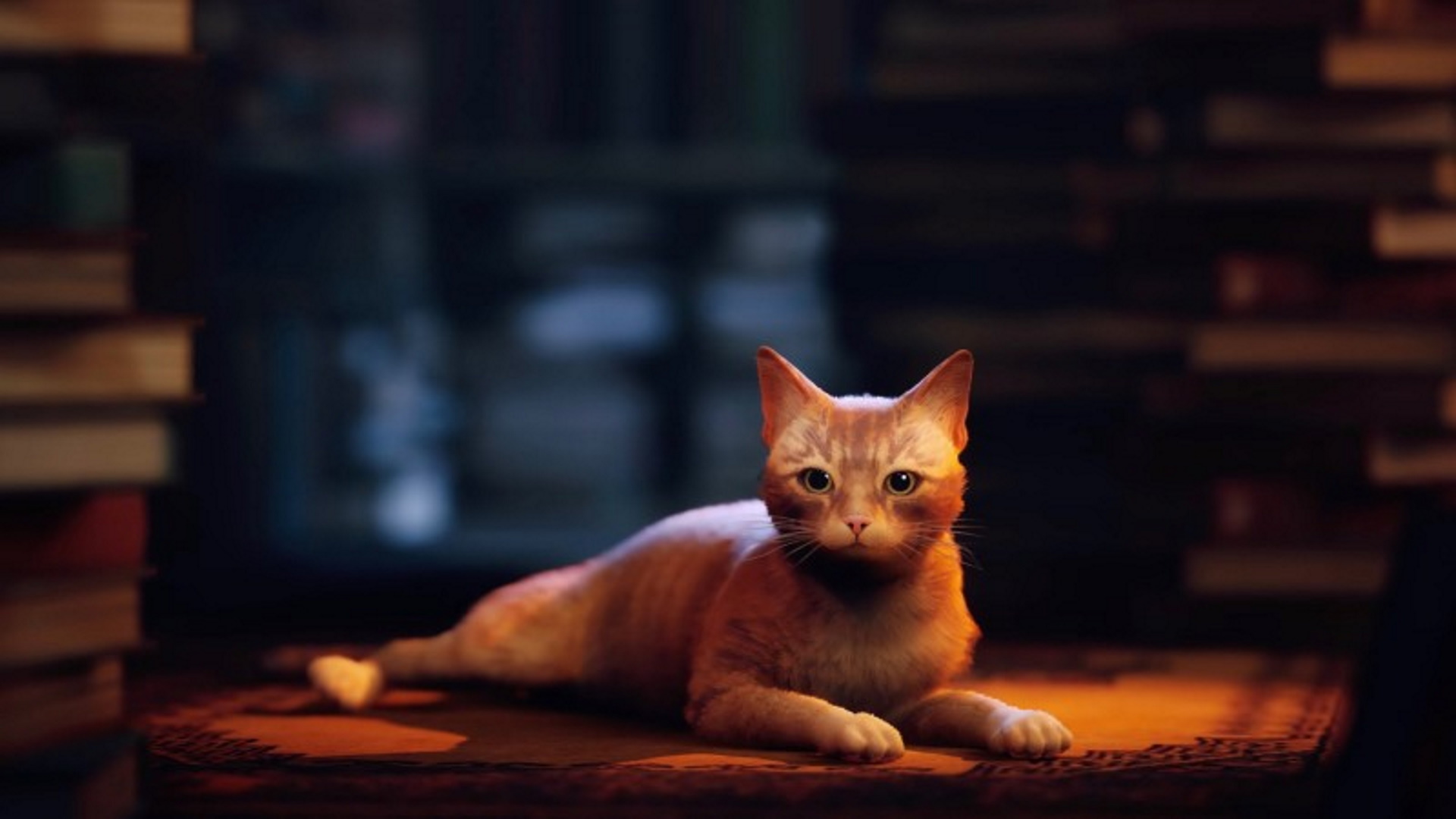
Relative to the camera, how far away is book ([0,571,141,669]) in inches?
58.5

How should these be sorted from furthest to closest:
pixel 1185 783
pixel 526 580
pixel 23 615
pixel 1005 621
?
pixel 1005 621 < pixel 526 580 < pixel 1185 783 < pixel 23 615

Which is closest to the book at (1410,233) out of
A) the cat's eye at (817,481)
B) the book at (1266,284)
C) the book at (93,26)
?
the book at (1266,284)

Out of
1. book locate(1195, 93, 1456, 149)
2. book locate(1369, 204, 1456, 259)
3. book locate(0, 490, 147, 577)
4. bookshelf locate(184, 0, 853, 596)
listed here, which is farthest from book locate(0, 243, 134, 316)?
bookshelf locate(184, 0, 853, 596)

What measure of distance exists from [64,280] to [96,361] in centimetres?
6

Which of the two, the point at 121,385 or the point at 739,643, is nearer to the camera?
the point at 121,385

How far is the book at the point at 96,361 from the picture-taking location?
1.52 m

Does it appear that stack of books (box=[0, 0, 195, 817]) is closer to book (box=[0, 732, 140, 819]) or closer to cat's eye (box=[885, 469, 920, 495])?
book (box=[0, 732, 140, 819])

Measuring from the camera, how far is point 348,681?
208 cm

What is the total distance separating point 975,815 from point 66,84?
80cm

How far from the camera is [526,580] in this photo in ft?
7.20

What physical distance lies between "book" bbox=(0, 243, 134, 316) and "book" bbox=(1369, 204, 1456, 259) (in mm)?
1538

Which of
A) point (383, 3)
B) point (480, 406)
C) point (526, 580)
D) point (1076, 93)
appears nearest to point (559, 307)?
point (480, 406)

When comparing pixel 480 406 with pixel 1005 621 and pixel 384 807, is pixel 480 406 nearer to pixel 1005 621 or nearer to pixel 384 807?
pixel 1005 621

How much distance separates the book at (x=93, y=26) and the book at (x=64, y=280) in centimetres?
14
